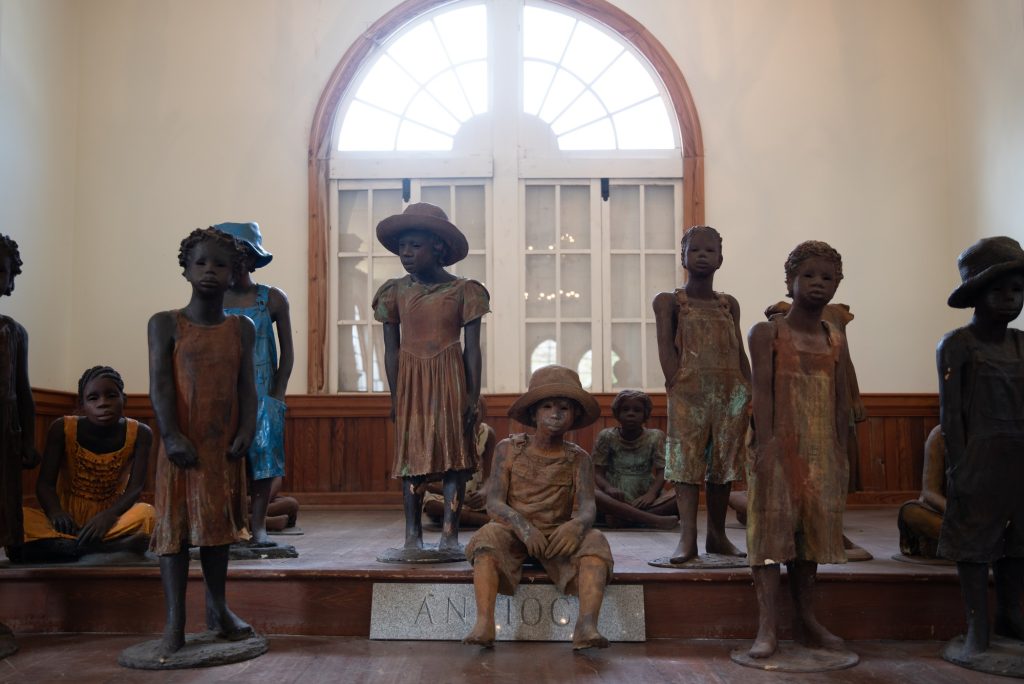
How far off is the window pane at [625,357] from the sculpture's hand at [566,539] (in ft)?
12.4

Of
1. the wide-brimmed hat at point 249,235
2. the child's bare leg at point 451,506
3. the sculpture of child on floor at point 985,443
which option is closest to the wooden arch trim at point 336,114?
the wide-brimmed hat at point 249,235

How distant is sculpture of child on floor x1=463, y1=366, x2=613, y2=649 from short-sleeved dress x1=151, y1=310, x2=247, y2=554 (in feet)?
2.97

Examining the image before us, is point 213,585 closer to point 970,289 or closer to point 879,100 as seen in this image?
point 970,289

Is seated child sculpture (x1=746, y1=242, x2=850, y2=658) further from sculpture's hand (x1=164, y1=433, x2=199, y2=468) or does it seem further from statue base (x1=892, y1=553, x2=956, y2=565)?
sculpture's hand (x1=164, y1=433, x2=199, y2=468)

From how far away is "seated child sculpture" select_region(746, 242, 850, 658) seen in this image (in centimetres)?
345

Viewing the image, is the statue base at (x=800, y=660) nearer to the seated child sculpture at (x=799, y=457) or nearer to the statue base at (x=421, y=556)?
the seated child sculpture at (x=799, y=457)

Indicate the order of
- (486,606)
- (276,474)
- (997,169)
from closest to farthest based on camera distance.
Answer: (486,606), (276,474), (997,169)

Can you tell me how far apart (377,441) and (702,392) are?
3551 mm

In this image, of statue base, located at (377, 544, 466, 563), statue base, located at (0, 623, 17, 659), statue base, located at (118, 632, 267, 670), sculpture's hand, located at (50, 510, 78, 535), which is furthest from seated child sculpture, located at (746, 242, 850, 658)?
sculpture's hand, located at (50, 510, 78, 535)

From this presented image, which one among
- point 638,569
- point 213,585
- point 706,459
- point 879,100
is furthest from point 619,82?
point 213,585

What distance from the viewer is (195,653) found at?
11.3ft

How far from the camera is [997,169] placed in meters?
6.93

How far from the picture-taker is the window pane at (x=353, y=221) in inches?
300

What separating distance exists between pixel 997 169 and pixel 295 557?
537 centimetres
